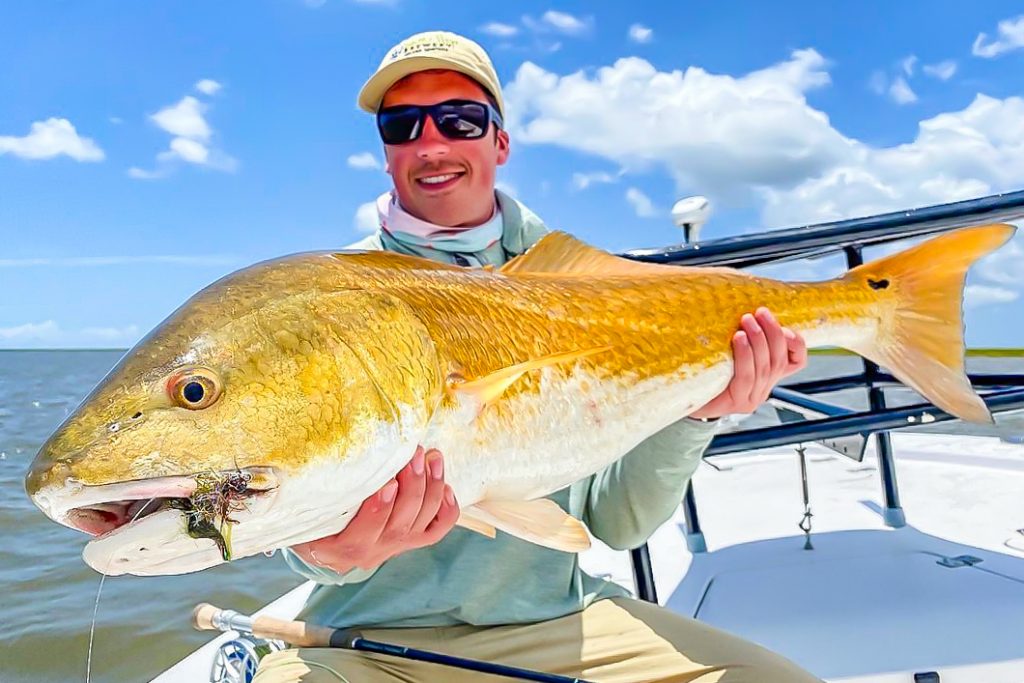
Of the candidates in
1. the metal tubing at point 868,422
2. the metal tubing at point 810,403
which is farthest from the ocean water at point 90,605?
the metal tubing at point 868,422

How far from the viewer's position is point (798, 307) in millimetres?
2131

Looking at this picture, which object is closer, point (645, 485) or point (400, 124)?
point (645, 485)

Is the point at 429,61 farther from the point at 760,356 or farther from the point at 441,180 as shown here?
the point at 760,356

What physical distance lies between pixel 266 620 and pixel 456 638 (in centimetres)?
62

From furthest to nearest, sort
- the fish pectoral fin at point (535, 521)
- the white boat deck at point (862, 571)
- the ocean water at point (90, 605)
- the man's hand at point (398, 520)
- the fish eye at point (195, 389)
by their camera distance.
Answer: the ocean water at point (90, 605), the white boat deck at point (862, 571), the fish pectoral fin at point (535, 521), the man's hand at point (398, 520), the fish eye at point (195, 389)

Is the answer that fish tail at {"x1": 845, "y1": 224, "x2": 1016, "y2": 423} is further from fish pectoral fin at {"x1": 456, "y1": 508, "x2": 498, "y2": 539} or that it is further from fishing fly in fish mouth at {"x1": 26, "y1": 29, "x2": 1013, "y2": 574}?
fish pectoral fin at {"x1": 456, "y1": 508, "x2": 498, "y2": 539}

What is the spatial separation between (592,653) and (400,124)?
196cm

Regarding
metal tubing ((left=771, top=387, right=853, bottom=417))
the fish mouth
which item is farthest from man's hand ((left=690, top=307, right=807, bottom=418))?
the fish mouth

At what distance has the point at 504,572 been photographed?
241 cm

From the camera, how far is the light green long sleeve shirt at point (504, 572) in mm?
2334

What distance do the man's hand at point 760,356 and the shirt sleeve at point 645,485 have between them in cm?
18

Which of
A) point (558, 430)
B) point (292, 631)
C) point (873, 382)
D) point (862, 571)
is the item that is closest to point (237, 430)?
point (558, 430)

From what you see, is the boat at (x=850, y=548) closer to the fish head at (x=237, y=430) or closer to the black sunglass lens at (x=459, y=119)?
the black sunglass lens at (x=459, y=119)

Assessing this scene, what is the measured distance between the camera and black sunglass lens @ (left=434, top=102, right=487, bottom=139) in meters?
2.73
